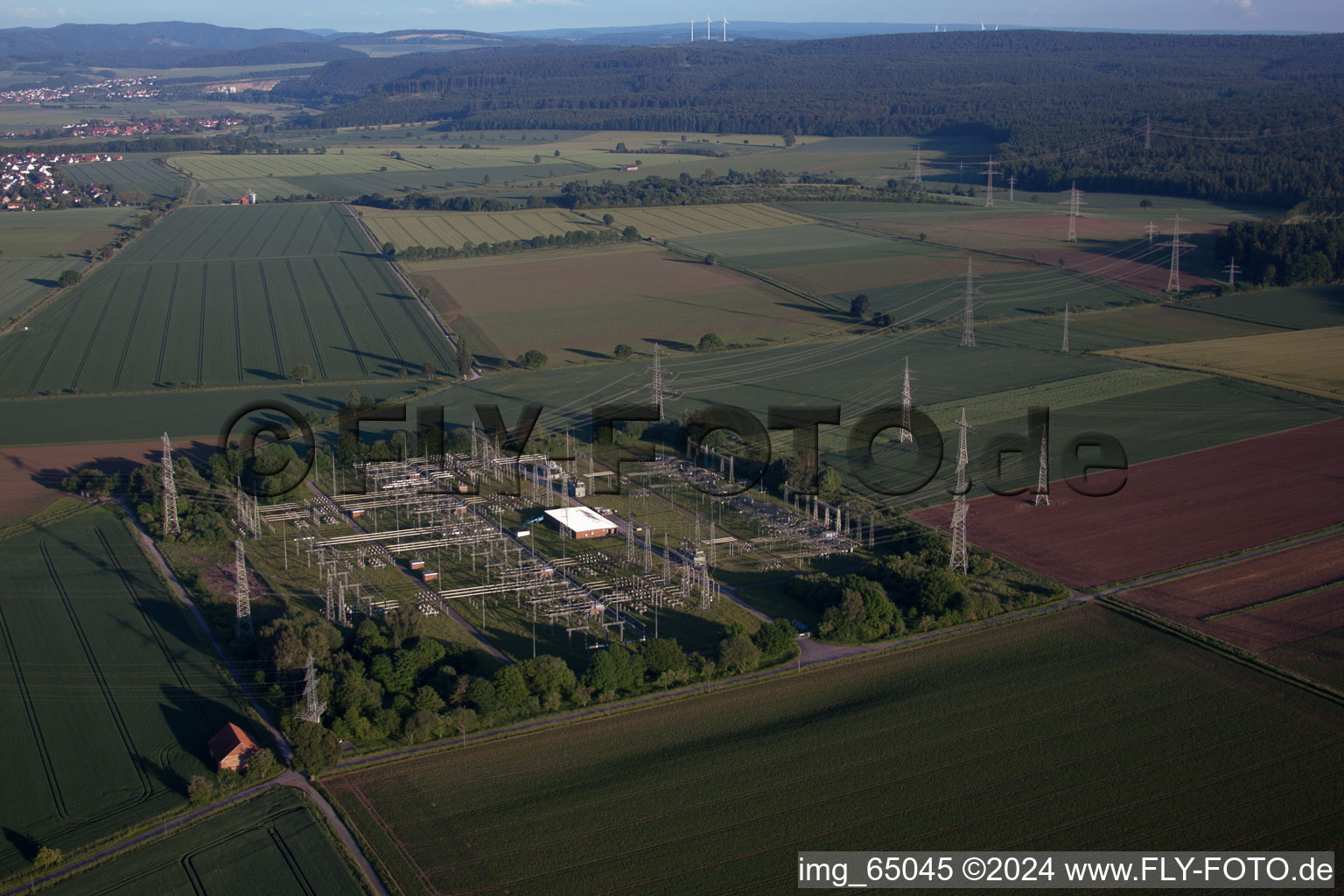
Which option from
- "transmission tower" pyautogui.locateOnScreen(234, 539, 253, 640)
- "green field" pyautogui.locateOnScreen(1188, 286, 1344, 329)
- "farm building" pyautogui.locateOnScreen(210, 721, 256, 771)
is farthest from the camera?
"green field" pyautogui.locateOnScreen(1188, 286, 1344, 329)

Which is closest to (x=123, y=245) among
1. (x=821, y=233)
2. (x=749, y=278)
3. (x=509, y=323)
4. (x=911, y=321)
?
(x=509, y=323)

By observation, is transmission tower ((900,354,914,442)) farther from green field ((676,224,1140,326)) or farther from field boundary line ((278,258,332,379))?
field boundary line ((278,258,332,379))

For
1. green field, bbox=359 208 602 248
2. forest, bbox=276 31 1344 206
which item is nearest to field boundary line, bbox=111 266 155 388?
green field, bbox=359 208 602 248

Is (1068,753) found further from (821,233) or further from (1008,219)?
(1008,219)

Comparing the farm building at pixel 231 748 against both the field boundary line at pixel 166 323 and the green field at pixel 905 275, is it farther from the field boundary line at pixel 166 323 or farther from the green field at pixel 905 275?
the green field at pixel 905 275

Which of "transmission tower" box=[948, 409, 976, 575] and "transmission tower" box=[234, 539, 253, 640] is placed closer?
"transmission tower" box=[234, 539, 253, 640]
